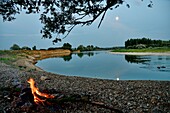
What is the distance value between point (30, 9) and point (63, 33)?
1.36 meters

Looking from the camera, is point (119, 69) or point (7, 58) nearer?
point (119, 69)

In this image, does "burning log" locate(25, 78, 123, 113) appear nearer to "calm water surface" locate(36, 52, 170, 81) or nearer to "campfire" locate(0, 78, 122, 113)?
"campfire" locate(0, 78, 122, 113)

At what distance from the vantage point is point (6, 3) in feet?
25.1

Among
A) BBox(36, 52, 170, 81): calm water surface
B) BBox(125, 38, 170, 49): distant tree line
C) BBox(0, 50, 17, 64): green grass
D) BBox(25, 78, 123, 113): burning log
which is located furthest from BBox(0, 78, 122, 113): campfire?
BBox(125, 38, 170, 49): distant tree line

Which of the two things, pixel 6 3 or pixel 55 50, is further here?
pixel 55 50

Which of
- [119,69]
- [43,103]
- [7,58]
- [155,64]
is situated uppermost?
[43,103]

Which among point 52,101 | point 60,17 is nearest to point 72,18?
point 60,17

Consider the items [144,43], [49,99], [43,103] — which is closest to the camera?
[43,103]

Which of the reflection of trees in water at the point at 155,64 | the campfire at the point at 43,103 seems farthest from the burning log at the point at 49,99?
the reflection of trees in water at the point at 155,64

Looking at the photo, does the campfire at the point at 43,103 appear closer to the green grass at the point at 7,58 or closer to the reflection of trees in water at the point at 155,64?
the reflection of trees in water at the point at 155,64

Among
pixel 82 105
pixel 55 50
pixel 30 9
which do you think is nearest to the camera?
pixel 82 105

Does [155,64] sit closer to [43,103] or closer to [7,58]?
[7,58]

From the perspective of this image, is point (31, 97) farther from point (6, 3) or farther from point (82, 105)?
point (6, 3)

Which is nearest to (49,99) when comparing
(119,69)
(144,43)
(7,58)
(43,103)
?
(43,103)
